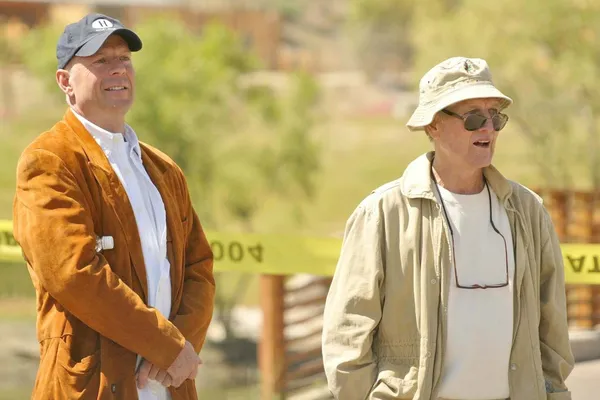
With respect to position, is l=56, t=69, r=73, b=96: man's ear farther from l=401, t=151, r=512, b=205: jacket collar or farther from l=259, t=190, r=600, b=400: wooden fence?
l=259, t=190, r=600, b=400: wooden fence

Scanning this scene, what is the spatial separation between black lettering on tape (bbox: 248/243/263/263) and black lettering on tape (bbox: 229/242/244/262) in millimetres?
55

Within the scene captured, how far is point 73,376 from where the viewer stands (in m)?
3.14

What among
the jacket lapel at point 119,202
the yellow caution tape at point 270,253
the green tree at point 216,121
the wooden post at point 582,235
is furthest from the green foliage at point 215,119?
the jacket lapel at point 119,202

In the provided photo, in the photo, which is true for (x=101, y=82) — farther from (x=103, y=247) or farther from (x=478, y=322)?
(x=478, y=322)

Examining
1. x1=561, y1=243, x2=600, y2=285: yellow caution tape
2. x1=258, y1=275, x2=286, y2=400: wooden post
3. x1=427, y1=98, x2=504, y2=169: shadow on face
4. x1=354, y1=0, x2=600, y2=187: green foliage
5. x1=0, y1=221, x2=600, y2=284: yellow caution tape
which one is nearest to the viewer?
x1=427, y1=98, x2=504, y2=169: shadow on face

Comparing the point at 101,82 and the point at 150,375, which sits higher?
the point at 101,82

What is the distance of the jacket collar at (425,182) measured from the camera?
320cm

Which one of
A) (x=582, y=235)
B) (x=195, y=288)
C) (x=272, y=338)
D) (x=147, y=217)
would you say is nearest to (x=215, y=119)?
(x=582, y=235)

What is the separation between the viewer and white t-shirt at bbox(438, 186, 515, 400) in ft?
10.3

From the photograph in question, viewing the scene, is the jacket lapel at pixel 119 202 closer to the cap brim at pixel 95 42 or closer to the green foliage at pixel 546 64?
the cap brim at pixel 95 42

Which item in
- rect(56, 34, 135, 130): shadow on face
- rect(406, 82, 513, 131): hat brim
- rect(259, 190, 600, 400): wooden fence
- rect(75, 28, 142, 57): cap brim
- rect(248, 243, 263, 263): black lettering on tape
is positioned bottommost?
rect(259, 190, 600, 400): wooden fence

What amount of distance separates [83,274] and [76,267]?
0.09 feet

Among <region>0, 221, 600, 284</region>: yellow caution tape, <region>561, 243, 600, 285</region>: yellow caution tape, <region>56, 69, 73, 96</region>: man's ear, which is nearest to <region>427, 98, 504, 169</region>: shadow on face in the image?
<region>56, 69, 73, 96</region>: man's ear

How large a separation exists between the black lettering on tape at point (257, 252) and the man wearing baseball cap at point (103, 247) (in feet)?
8.77
